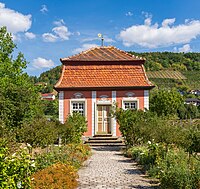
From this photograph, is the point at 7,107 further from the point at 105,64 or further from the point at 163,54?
the point at 163,54

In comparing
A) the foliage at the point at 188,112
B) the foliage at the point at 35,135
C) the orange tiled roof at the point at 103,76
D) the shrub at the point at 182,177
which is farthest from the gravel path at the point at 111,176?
the foliage at the point at 188,112

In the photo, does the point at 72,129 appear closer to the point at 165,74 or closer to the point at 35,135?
the point at 35,135

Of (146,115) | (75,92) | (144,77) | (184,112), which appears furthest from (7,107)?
(184,112)

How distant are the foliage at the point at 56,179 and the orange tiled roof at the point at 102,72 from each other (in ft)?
43.5

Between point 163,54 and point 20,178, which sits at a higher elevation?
point 163,54

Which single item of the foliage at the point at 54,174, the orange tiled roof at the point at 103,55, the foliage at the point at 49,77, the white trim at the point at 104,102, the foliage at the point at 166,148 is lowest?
the foliage at the point at 54,174

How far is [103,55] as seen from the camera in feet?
76.2

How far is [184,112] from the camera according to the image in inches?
1756

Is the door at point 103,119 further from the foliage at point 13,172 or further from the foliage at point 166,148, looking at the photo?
the foliage at point 13,172

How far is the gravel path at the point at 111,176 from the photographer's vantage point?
795cm

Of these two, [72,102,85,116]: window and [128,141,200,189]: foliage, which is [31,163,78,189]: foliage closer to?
[128,141,200,189]: foliage

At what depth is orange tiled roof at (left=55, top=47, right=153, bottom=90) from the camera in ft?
70.3

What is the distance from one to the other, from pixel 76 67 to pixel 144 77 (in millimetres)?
4677

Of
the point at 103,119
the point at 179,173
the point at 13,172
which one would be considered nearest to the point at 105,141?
the point at 103,119
